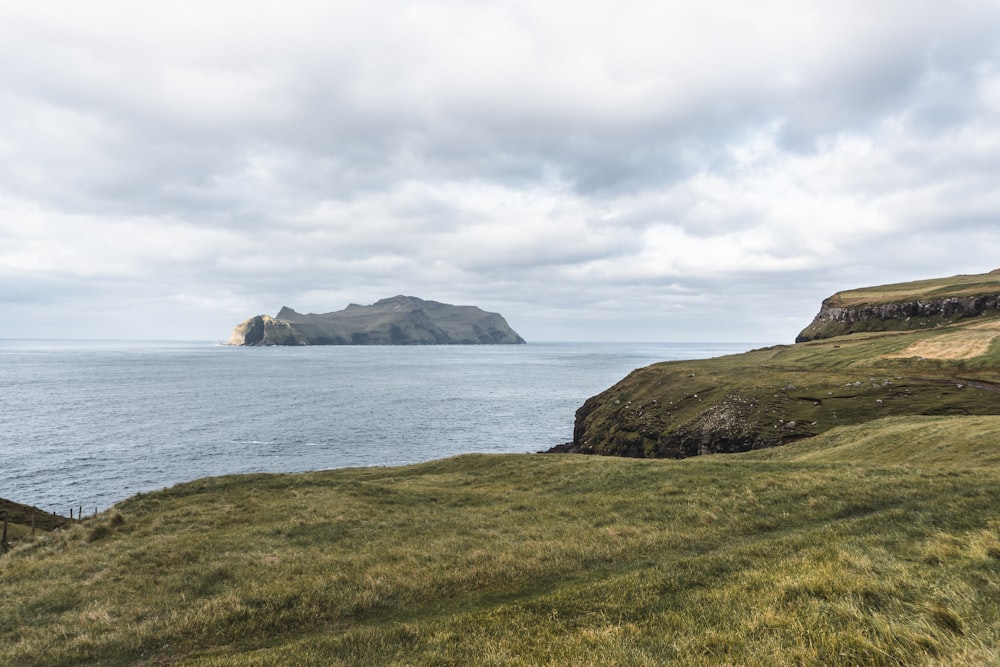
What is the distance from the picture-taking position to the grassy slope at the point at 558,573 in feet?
30.8

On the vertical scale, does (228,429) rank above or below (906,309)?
below

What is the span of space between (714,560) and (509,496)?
18.4m

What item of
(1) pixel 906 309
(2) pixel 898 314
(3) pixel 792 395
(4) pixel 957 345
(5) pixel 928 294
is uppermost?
(5) pixel 928 294

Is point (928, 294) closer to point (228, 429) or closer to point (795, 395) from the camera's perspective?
point (795, 395)

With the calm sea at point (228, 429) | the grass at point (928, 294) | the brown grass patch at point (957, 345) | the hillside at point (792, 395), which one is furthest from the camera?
the grass at point (928, 294)

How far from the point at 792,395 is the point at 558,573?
62484mm

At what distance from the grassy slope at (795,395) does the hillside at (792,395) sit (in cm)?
13

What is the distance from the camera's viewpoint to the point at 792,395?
65.8 m

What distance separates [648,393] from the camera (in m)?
88.7

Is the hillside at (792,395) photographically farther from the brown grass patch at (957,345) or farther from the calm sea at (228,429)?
the calm sea at (228,429)

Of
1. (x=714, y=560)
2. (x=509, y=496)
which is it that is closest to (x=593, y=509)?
(x=509, y=496)

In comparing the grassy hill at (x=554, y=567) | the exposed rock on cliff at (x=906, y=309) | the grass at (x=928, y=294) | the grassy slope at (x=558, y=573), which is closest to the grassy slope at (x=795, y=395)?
the exposed rock on cliff at (x=906, y=309)

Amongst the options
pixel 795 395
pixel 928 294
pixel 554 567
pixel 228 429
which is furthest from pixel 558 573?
pixel 928 294

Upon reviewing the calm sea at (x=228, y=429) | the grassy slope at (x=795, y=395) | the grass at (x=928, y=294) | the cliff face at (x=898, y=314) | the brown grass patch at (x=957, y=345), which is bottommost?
the calm sea at (x=228, y=429)
